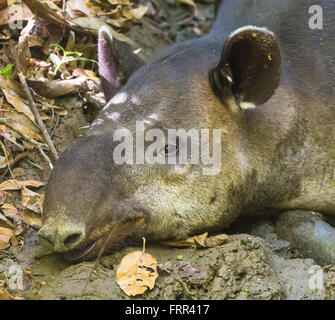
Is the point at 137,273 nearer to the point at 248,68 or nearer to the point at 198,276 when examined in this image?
the point at 198,276

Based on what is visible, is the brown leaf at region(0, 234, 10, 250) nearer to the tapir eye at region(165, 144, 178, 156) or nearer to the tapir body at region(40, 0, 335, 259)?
the tapir body at region(40, 0, 335, 259)

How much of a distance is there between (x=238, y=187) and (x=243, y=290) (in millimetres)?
810

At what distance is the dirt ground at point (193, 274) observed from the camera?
385 cm

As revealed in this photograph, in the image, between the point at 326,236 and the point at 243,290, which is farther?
the point at 326,236

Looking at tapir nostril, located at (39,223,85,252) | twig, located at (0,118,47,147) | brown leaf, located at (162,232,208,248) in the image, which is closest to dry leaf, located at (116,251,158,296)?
brown leaf, located at (162,232,208,248)

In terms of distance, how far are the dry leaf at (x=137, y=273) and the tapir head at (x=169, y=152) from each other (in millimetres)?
151

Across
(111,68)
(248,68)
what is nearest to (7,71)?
(111,68)

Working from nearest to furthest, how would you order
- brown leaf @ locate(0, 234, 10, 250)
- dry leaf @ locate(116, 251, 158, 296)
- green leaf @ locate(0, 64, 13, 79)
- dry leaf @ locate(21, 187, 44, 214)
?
dry leaf @ locate(116, 251, 158, 296) < brown leaf @ locate(0, 234, 10, 250) < dry leaf @ locate(21, 187, 44, 214) < green leaf @ locate(0, 64, 13, 79)

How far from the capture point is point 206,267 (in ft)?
13.4

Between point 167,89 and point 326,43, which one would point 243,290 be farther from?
point 326,43

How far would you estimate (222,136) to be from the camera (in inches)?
172

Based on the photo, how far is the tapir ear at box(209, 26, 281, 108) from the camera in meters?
4.09

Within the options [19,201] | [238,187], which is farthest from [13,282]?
[238,187]

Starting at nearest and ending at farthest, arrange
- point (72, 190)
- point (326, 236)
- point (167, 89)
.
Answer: point (72, 190) < point (167, 89) < point (326, 236)
